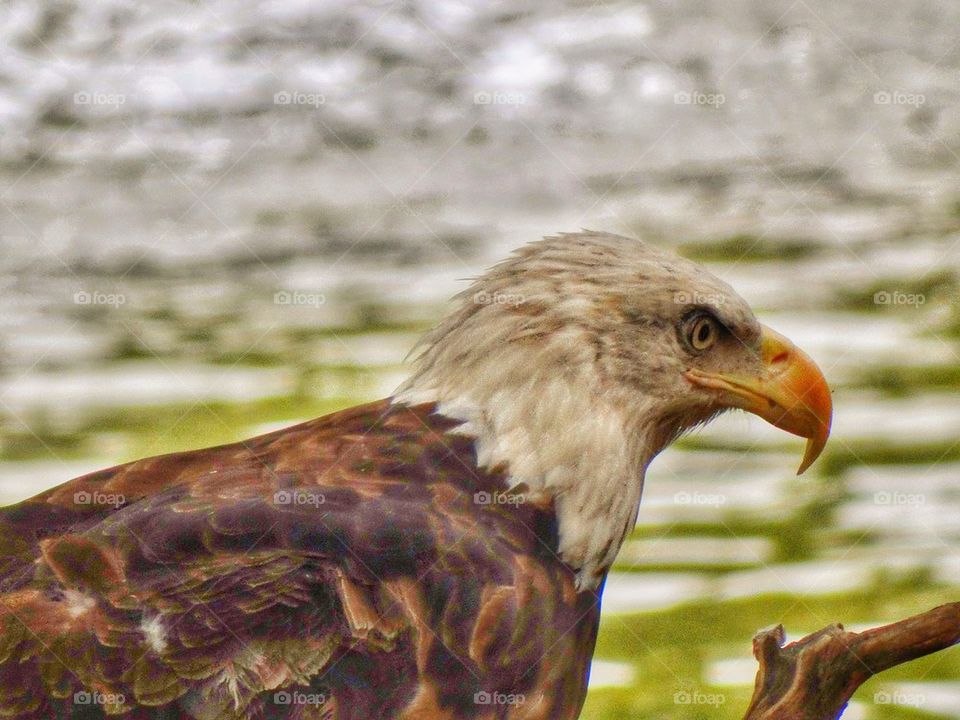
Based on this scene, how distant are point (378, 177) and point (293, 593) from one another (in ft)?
7.12

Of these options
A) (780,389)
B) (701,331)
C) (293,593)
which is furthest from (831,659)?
(293,593)

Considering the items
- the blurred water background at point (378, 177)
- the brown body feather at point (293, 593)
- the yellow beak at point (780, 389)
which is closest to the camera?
the brown body feather at point (293, 593)

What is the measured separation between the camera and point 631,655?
170 inches

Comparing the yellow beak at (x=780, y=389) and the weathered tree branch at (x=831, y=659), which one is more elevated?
the yellow beak at (x=780, y=389)

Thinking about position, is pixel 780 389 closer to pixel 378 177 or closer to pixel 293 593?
pixel 293 593

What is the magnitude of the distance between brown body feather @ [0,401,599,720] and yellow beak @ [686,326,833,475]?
22.2 inches

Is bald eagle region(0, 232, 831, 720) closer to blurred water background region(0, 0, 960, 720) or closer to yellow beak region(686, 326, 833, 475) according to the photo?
yellow beak region(686, 326, 833, 475)

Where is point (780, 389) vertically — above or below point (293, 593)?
above

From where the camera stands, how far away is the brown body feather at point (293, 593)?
7.29 feet

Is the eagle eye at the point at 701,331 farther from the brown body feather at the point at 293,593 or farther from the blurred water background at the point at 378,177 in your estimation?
the blurred water background at the point at 378,177

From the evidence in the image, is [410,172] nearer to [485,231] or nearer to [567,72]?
[485,231]

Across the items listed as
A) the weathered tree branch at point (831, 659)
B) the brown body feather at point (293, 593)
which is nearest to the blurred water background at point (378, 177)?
the brown body feather at point (293, 593)

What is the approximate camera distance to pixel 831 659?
234cm

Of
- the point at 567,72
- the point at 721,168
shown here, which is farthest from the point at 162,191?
the point at 721,168
